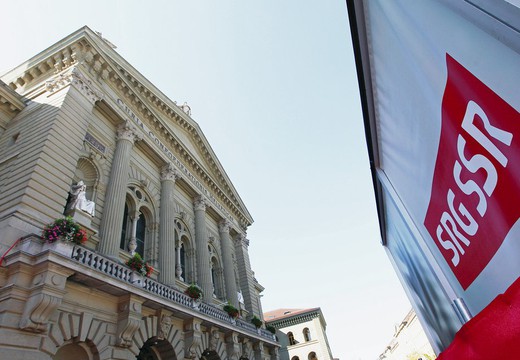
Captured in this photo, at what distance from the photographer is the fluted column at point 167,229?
50.8ft

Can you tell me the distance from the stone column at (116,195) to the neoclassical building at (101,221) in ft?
0.18

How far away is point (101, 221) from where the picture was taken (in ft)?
42.4

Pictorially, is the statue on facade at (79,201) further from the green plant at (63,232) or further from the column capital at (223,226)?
the column capital at (223,226)

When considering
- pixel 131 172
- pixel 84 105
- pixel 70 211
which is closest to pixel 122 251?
pixel 70 211

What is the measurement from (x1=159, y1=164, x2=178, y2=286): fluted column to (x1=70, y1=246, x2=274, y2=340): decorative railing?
156cm

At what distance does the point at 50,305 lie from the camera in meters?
8.23

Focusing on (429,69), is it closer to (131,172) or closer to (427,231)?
(427,231)

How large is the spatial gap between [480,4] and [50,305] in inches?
407

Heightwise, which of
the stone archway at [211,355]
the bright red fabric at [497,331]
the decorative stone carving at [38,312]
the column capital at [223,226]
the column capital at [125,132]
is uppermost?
the column capital at [223,226]

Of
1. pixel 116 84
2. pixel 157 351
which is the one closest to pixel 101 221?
pixel 157 351

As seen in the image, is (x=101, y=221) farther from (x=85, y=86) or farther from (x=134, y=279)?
(x=85, y=86)

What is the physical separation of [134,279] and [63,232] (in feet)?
10.8

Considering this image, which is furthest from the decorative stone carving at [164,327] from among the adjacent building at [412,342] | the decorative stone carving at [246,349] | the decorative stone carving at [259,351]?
the adjacent building at [412,342]

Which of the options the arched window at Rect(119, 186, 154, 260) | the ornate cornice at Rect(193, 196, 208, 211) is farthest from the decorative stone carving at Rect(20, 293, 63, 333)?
the ornate cornice at Rect(193, 196, 208, 211)
